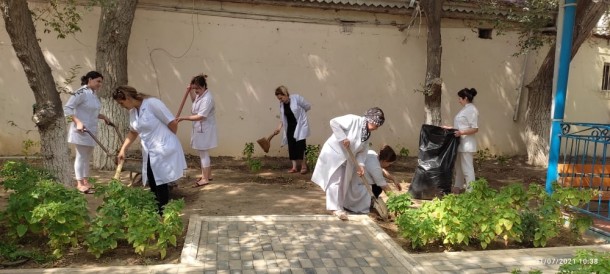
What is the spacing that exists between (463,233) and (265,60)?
18.7 feet

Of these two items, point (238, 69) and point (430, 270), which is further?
point (238, 69)

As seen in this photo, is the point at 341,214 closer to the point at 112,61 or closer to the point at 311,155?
the point at 311,155

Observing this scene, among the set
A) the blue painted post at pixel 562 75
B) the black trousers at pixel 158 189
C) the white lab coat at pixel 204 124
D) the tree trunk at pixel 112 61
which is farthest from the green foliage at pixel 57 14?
the blue painted post at pixel 562 75

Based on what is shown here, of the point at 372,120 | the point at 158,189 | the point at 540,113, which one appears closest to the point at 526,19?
the point at 540,113

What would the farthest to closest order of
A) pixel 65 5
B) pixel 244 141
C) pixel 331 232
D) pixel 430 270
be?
pixel 244 141, pixel 65 5, pixel 331 232, pixel 430 270

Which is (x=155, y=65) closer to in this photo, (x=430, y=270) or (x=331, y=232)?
(x=331, y=232)

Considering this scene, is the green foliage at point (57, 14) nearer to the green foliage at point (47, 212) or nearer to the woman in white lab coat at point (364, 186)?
the green foliage at point (47, 212)

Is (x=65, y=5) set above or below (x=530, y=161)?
above

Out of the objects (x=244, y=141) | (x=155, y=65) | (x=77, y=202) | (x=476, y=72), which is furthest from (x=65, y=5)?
(x=476, y=72)

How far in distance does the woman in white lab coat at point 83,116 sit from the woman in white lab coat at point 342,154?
2.88 metres

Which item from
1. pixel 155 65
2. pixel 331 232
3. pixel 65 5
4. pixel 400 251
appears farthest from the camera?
pixel 155 65

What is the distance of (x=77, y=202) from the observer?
3791mm

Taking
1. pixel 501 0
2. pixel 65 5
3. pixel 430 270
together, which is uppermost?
pixel 501 0

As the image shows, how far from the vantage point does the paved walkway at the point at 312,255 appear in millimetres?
3623
